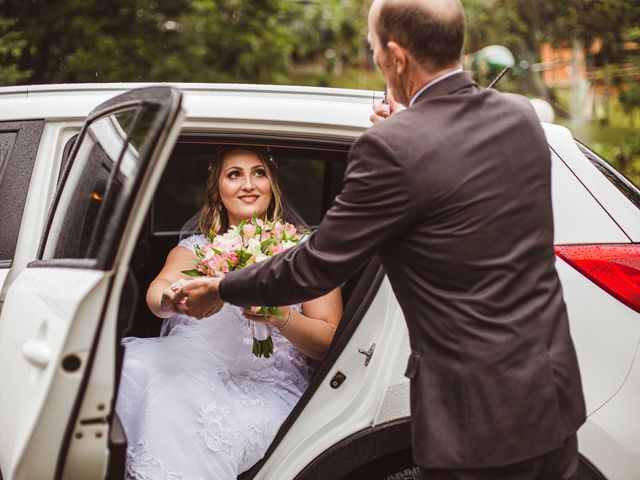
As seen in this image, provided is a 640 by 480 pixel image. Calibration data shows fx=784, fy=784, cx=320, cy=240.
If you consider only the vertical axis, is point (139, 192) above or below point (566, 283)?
above

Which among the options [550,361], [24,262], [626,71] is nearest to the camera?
[550,361]

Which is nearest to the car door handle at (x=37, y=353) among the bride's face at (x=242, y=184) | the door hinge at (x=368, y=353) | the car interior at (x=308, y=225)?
the car interior at (x=308, y=225)

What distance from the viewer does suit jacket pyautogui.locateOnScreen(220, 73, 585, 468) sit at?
1.81 meters

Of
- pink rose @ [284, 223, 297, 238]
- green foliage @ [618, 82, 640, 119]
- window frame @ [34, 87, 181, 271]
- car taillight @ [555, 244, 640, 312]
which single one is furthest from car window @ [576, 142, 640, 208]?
green foliage @ [618, 82, 640, 119]

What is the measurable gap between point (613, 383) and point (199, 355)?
1.38 m

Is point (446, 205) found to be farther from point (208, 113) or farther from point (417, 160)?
point (208, 113)

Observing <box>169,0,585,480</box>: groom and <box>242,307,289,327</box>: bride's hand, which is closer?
<box>169,0,585,480</box>: groom

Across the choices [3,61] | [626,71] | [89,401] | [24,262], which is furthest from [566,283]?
[626,71]

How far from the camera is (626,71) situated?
363 inches

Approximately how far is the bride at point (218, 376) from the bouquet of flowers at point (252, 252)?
0.07 metres

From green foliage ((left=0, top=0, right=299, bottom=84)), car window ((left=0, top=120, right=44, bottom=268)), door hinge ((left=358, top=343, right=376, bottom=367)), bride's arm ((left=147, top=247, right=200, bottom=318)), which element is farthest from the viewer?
green foliage ((left=0, top=0, right=299, bottom=84))

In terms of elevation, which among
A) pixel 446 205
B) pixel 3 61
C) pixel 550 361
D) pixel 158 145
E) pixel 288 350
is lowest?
pixel 288 350

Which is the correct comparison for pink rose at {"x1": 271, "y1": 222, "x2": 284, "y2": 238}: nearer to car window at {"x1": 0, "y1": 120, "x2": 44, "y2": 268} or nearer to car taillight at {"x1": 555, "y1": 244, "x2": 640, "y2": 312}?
car window at {"x1": 0, "y1": 120, "x2": 44, "y2": 268}

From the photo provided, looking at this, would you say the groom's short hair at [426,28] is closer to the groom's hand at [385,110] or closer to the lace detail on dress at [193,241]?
the groom's hand at [385,110]
